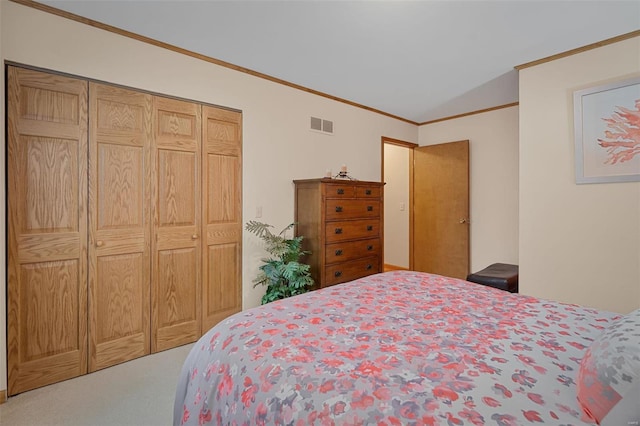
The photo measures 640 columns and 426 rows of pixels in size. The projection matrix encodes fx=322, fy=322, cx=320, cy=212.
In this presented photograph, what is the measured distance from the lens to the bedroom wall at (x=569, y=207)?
8.34 ft

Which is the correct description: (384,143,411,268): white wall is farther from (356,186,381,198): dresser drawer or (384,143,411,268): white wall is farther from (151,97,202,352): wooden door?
(151,97,202,352): wooden door

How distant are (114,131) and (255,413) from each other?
2.34 meters

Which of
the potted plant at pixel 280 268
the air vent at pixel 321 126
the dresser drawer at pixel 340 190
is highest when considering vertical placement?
the air vent at pixel 321 126

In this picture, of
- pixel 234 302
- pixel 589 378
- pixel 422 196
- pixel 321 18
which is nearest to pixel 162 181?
pixel 234 302

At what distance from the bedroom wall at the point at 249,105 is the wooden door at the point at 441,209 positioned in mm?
653

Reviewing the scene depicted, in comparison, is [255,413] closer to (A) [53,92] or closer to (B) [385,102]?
(A) [53,92]

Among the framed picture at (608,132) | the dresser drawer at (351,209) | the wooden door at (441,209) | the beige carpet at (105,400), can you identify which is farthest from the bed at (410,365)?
the wooden door at (441,209)

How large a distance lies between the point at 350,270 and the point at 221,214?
4.96 feet

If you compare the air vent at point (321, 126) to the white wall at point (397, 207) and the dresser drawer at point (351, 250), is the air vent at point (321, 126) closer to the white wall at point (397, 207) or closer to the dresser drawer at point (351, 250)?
the dresser drawer at point (351, 250)

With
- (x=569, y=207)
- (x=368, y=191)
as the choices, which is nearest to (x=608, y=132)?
(x=569, y=207)

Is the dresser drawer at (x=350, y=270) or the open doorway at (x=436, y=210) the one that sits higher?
the open doorway at (x=436, y=210)

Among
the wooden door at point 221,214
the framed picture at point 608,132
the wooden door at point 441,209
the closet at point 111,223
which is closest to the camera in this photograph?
the closet at point 111,223

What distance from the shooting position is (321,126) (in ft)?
12.7

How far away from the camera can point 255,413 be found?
3.13 ft
